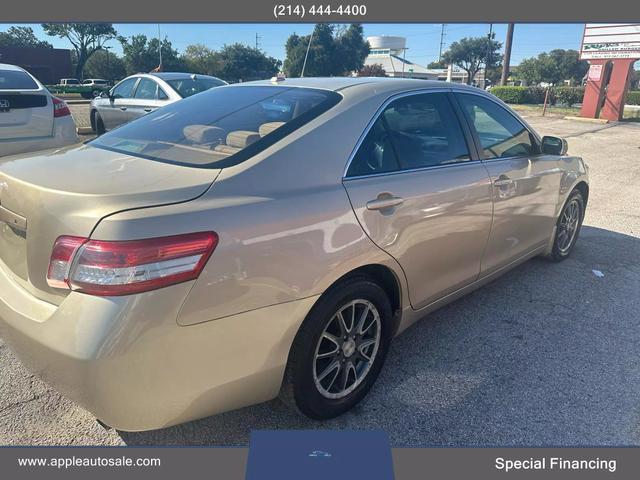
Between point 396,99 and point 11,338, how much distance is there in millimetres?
2268

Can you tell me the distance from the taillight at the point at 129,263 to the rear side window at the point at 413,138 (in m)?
0.95

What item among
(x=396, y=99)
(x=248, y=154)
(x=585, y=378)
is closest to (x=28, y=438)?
(x=248, y=154)

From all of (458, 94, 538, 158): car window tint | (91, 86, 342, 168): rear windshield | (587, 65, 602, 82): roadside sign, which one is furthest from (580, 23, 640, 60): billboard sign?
(91, 86, 342, 168): rear windshield

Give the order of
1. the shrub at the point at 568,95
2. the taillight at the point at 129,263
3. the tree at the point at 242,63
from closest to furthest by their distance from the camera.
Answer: the taillight at the point at 129,263
the shrub at the point at 568,95
the tree at the point at 242,63

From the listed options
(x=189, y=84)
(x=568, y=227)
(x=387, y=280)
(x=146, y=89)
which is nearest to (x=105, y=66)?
(x=146, y=89)

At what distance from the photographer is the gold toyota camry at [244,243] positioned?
174 centimetres

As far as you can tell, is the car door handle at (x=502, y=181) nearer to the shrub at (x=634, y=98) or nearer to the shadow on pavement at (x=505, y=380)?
the shadow on pavement at (x=505, y=380)

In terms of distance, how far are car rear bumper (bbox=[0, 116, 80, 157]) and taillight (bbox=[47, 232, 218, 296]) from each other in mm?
4435

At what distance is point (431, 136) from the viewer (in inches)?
119

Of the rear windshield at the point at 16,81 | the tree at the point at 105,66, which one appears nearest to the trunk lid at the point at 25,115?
the rear windshield at the point at 16,81

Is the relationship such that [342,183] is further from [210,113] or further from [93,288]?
[93,288]

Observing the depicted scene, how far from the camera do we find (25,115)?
5.61 meters

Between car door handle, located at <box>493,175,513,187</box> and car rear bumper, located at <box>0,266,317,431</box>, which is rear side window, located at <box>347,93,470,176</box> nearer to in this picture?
car door handle, located at <box>493,175,513,187</box>

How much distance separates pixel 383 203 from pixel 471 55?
8216 centimetres
